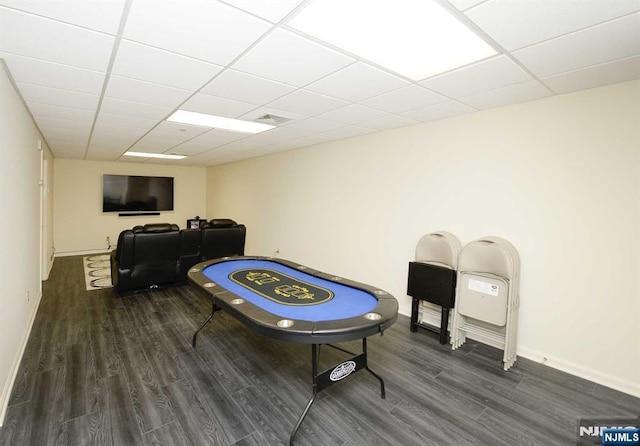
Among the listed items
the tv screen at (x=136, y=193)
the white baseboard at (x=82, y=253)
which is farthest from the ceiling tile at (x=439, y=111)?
the white baseboard at (x=82, y=253)

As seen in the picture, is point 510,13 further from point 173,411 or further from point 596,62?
point 173,411

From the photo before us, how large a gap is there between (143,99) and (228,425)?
9.15 feet

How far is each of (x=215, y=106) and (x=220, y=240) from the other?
8.94 ft

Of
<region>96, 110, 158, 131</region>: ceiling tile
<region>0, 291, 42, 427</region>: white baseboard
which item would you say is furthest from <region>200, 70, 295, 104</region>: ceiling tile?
<region>0, 291, 42, 427</region>: white baseboard

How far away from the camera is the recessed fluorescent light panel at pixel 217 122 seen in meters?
3.45

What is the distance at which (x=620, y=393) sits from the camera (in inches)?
95.2

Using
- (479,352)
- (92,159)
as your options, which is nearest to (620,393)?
(479,352)

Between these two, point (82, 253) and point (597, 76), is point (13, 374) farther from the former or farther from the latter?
point (82, 253)

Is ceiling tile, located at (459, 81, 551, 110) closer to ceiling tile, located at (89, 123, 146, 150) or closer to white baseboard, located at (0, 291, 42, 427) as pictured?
ceiling tile, located at (89, 123, 146, 150)

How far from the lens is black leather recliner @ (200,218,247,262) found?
16.8ft

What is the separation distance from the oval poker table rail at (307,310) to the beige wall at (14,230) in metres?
1.33

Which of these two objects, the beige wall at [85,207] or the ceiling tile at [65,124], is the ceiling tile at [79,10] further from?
the beige wall at [85,207]

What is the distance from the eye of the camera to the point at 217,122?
12.4ft

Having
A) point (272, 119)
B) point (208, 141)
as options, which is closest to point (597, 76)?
point (272, 119)
